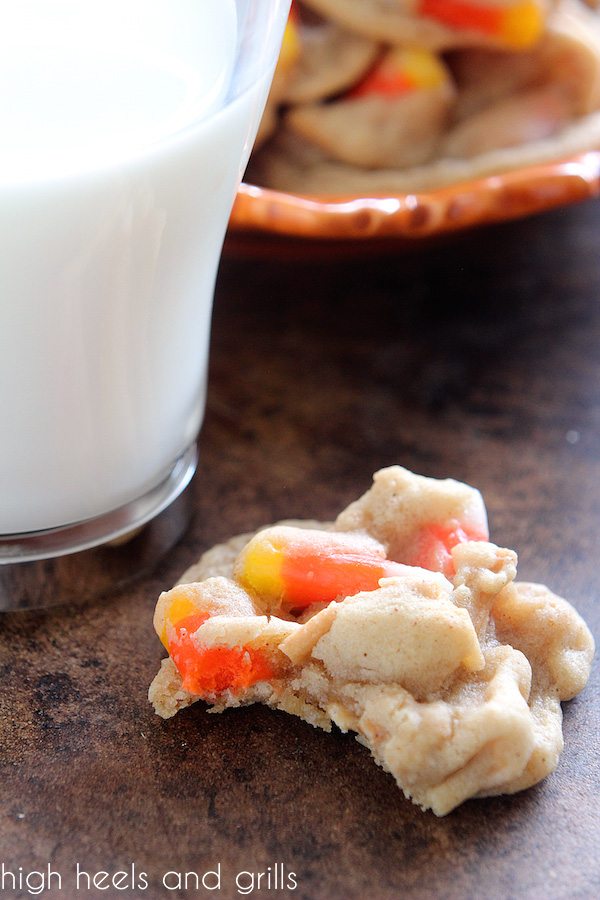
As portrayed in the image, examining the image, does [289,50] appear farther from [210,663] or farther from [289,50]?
[210,663]

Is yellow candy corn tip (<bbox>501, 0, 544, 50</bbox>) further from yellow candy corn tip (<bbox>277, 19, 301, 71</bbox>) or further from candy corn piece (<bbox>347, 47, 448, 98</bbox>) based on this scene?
yellow candy corn tip (<bbox>277, 19, 301, 71</bbox>)

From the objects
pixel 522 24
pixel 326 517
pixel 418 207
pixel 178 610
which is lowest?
pixel 326 517

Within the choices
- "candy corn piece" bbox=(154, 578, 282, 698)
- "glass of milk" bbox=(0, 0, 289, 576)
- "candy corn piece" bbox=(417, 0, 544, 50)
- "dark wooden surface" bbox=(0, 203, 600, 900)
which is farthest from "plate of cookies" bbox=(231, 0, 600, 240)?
"candy corn piece" bbox=(154, 578, 282, 698)

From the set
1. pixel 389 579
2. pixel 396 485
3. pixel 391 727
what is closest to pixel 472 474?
pixel 396 485

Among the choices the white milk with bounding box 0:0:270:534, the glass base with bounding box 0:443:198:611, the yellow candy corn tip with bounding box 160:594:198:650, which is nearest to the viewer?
the white milk with bounding box 0:0:270:534

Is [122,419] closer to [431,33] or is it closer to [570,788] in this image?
[570,788]

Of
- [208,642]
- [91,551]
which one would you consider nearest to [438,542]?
[208,642]

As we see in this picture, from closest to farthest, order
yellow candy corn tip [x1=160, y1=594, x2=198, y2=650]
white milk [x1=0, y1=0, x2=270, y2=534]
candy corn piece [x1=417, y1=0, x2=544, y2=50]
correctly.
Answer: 1. white milk [x1=0, y1=0, x2=270, y2=534]
2. yellow candy corn tip [x1=160, y1=594, x2=198, y2=650]
3. candy corn piece [x1=417, y1=0, x2=544, y2=50]
